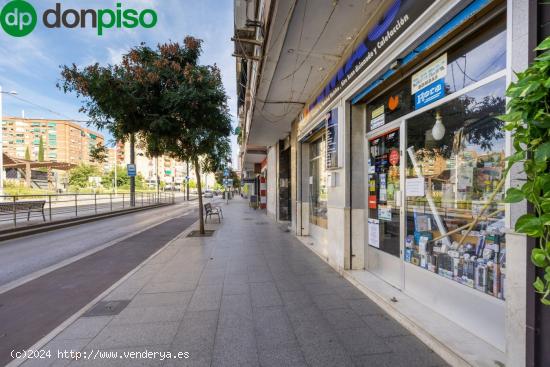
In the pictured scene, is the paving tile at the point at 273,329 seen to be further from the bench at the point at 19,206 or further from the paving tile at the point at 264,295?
the bench at the point at 19,206

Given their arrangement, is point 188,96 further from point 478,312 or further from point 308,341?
point 478,312

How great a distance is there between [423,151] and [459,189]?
737mm

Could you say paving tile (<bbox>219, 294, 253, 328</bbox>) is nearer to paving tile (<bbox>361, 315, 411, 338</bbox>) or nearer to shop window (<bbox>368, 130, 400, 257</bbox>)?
paving tile (<bbox>361, 315, 411, 338</bbox>)

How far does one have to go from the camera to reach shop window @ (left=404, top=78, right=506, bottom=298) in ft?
8.50

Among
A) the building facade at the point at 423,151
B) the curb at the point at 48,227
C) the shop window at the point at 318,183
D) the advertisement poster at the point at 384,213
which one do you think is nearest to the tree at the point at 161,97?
the building facade at the point at 423,151

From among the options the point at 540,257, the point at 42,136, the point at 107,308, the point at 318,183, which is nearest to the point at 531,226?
the point at 540,257

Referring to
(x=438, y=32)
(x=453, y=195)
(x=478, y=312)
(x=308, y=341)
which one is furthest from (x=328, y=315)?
(x=438, y=32)

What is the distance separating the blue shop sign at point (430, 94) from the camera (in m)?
3.18

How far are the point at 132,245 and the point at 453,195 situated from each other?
7.68m

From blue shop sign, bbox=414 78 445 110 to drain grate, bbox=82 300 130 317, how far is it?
4729mm

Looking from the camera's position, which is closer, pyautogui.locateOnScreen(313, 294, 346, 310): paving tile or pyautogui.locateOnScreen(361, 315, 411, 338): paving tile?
pyautogui.locateOnScreen(361, 315, 411, 338): paving tile

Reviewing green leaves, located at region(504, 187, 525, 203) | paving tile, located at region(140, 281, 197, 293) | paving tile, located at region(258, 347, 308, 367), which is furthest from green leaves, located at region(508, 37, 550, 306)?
paving tile, located at region(140, 281, 197, 293)

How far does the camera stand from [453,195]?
3.12 meters

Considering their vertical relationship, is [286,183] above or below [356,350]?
above
